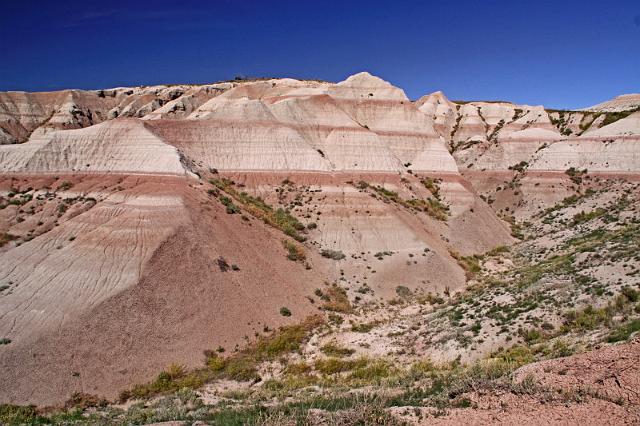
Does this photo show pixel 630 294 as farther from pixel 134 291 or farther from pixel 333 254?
pixel 134 291

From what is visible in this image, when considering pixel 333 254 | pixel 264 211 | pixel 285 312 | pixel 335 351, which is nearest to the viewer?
pixel 335 351

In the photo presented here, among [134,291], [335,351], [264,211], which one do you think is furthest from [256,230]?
[335,351]

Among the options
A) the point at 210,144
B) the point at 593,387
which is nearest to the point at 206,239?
the point at 210,144

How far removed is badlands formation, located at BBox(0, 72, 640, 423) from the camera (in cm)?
1988

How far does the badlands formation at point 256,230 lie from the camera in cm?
1988

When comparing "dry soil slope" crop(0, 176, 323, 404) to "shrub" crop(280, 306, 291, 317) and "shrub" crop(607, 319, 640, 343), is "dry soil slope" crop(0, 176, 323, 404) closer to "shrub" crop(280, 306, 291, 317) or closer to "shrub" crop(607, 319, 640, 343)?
"shrub" crop(280, 306, 291, 317)

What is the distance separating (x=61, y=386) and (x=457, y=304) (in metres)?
19.3

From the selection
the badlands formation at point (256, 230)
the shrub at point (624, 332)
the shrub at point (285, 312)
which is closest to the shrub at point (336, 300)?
the badlands formation at point (256, 230)

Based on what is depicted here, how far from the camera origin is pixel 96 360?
62.0ft

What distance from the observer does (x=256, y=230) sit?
104 feet

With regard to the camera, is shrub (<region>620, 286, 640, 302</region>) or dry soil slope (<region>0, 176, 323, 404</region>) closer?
shrub (<region>620, 286, 640, 302</region>)

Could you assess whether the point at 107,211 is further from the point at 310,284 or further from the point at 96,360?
the point at 310,284

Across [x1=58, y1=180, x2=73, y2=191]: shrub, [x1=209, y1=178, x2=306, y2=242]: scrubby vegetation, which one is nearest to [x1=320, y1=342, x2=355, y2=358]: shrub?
[x1=209, y1=178, x2=306, y2=242]: scrubby vegetation

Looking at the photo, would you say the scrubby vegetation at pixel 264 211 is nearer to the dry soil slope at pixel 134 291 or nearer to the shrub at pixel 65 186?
the dry soil slope at pixel 134 291
